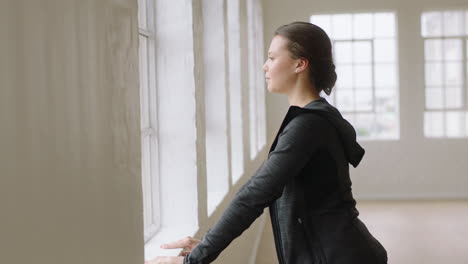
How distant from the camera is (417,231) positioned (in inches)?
267

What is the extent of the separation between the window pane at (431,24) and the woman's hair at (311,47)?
7797 mm

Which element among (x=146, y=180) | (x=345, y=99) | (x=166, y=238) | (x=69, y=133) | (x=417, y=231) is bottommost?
(x=417, y=231)

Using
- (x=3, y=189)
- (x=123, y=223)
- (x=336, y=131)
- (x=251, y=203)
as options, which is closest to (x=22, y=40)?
(x=3, y=189)

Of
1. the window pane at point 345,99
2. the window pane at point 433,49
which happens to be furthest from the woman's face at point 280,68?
the window pane at point 433,49

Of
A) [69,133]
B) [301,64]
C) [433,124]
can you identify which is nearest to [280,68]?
[301,64]

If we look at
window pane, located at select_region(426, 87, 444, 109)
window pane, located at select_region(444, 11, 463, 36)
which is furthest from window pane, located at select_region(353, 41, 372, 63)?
window pane, located at select_region(444, 11, 463, 36)

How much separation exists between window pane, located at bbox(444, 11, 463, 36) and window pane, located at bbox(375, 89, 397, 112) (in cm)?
120

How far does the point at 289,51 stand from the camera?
5.67ft

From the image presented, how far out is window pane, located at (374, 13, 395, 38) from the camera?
922 cm

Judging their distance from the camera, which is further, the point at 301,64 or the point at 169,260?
the point at 301,64

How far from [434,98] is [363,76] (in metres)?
1.10

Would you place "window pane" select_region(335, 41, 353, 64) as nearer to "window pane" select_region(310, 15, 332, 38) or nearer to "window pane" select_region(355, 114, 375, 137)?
"window pane" select_region(310, 15, 332, 38)

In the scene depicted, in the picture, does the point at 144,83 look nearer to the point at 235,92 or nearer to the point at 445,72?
the point at 235,92

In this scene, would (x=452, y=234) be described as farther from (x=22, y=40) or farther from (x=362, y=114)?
(x=22, y=40)
